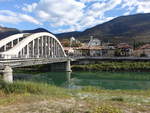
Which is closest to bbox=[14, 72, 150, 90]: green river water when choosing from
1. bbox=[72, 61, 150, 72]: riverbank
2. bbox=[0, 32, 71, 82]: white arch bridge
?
bbox=[0, 32, 71, 82]: white arch bridge

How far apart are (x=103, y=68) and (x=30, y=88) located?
60779 millimetres

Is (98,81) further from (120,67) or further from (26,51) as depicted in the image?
(120,67)

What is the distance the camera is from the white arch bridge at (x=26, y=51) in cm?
3472

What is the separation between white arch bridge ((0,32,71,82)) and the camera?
114 feet

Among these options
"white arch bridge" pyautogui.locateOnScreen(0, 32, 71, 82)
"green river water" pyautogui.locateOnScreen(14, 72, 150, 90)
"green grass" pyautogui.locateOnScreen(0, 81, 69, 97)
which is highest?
"white arch bridge" pyautogui.locateOnScreen(0, 32, 71, 82)

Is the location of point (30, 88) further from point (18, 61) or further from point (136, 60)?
point (136, 60)

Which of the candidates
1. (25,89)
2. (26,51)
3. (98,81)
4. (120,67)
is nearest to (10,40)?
(26,51)

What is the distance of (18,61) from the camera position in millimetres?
39188

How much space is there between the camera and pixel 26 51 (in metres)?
65.4

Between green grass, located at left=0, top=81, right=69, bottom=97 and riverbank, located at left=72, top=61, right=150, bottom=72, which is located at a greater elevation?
green grass, located at left=0, top=81, right=69, bottom=97

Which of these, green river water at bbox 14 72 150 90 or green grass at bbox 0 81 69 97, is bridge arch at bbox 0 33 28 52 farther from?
green grass at bbox 0 81 69 97

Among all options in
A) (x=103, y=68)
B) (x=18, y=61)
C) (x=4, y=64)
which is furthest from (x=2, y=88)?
(x=103, y=68)

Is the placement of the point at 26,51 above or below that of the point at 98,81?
above

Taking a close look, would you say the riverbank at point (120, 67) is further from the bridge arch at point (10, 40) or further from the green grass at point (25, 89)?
the green grass at point (25, 89)
